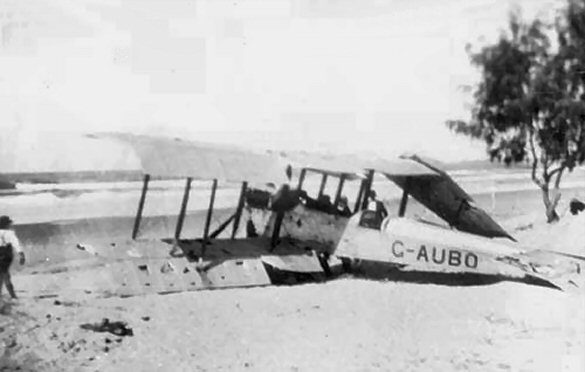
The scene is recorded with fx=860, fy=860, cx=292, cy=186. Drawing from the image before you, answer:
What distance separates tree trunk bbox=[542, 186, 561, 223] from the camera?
6.36 feet

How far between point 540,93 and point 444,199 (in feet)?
1.04

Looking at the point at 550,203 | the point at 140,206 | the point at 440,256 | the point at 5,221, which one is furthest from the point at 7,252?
the point at 550,203

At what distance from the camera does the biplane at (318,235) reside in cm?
185

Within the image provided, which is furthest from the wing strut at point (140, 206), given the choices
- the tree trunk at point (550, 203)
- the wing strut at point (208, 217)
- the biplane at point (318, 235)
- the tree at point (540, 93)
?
the tree trunk at point (550, 203)

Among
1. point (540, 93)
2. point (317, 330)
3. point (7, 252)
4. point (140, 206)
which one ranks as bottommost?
point (317, 330)

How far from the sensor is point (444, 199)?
1.93 m

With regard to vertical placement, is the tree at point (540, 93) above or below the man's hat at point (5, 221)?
above

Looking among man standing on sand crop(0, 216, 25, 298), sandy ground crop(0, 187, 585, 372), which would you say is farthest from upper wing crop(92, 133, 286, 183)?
man standing on sand crop(0, 216, 25, 298)

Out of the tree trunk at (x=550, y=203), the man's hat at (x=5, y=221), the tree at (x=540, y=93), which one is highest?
the tree at (x=540, y=93)

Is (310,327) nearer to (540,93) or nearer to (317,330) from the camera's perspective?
(317,330)

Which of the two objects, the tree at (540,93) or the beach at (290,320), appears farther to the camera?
the tree at (540,93)

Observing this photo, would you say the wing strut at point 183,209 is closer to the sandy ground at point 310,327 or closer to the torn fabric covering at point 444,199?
the sandy ground at point 310,327

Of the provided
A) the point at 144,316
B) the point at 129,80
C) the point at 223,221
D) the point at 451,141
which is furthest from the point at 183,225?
the point at 451,141

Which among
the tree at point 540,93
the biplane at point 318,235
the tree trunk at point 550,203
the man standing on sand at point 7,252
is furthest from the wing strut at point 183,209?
the tree trunk at point 550,203
